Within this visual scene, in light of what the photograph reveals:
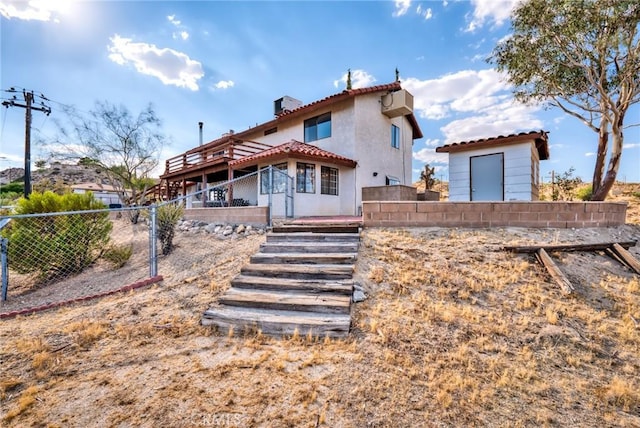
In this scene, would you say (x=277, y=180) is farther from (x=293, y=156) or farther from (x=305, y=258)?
(x=305, y=258)

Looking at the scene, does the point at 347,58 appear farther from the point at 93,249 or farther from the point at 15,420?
the point at 15,420

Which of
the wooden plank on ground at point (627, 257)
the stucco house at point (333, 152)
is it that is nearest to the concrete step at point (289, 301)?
the wooden plank on ground at point (627, 257)

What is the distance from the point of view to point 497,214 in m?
5.67

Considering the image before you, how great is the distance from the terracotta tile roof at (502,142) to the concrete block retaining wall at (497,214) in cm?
380

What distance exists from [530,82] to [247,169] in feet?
36.4

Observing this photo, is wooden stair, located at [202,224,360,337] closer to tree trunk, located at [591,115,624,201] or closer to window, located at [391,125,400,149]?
tree trunk, located at [591,115,624,201]

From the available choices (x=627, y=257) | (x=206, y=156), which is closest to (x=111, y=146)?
(x=206, y=156)

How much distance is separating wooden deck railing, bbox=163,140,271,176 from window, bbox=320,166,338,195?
370cm

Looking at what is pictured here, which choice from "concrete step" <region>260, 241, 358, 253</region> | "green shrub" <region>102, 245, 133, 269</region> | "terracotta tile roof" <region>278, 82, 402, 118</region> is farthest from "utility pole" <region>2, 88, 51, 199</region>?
"concrete step" <region>260, 241, 358, 253</region>

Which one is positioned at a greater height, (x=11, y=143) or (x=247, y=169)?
(x=11, y=143)

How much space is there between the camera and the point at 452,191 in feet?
34.3

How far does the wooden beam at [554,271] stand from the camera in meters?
3.94

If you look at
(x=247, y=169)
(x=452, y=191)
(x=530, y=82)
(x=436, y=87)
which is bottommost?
(x=452, y=191)

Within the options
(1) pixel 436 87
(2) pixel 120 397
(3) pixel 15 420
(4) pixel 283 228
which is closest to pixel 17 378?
(3) pixel 15 420
